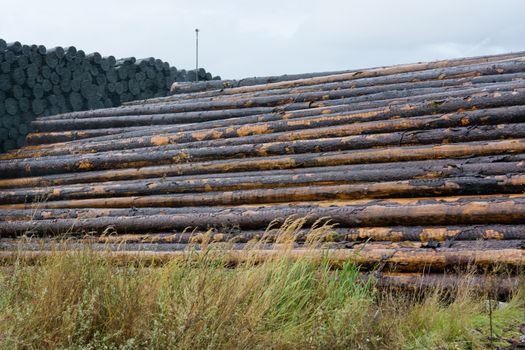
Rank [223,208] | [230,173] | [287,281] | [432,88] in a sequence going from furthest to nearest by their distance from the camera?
[432,88] → [230,173] → [223,208] → [287,281]

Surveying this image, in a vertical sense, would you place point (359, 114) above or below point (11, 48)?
below

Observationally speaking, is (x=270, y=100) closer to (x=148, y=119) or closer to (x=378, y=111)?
(x=148, y=119)

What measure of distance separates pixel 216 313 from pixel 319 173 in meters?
3.60

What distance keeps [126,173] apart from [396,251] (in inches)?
176

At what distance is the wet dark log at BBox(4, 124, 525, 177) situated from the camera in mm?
7362

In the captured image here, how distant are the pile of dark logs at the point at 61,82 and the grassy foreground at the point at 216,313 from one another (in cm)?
765

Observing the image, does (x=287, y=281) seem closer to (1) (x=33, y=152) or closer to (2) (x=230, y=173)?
(2) (x=230, y=173)

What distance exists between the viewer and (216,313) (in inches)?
161

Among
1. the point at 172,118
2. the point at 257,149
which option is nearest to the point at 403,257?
the point at 257,149

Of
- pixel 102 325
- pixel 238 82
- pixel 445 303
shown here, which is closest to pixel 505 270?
pixel 445 303

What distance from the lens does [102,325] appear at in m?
4.20

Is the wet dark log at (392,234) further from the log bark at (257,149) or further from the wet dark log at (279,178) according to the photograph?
the log bark at (257,149)

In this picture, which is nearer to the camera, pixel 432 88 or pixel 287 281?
pixel 287 281

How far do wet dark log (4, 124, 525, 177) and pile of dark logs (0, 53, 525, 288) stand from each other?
2cm
